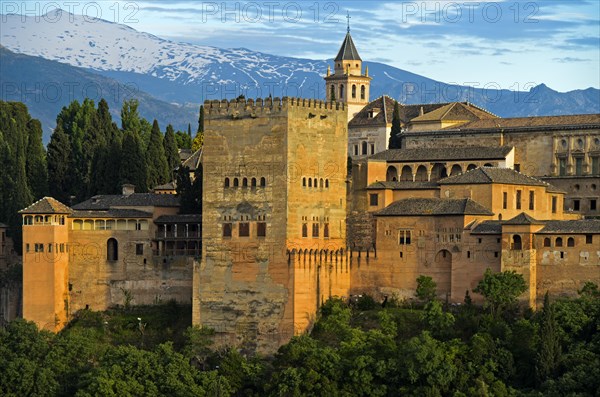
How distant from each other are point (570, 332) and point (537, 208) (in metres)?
9.52

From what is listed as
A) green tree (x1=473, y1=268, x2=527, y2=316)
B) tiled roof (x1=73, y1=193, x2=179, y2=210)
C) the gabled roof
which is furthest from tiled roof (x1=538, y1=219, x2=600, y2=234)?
the gabled roof

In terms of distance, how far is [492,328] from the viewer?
5688 centimetres

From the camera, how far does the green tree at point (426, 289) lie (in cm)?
5994

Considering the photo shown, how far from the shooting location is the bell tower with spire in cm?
8988

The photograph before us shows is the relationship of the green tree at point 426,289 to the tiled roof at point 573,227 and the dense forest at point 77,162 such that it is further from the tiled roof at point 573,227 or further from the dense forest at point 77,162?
the dense forest at point 77,162

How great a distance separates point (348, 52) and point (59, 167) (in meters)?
20.6

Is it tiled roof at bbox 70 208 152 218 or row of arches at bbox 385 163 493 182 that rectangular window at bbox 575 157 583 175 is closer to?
row of arches at bbox 385 163 493 182

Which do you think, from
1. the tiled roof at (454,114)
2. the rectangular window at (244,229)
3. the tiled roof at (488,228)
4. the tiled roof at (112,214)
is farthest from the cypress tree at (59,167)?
the tiled roof at (488,228)

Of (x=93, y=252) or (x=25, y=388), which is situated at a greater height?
(x=93, y=252)

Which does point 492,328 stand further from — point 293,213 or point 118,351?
point 118,351

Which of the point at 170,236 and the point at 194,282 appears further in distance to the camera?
the point at 170,236

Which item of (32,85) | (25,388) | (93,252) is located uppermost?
(32,85)

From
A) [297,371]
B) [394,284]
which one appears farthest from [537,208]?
[297,371]

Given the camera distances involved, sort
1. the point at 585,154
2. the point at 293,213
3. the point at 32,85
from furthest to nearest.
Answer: the point at 32,85 < the point at 585,154 < the point at 293,213
